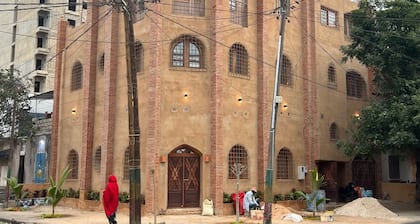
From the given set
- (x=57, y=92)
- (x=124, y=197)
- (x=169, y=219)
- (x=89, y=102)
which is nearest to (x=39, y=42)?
(x=57, y=92)

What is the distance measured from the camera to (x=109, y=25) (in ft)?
83.2

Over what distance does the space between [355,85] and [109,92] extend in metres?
16.8

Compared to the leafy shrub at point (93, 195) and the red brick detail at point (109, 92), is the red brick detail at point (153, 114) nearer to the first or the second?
the red brick detail at point (109, 92)

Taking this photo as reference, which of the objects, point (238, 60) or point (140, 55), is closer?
point (140, 55)

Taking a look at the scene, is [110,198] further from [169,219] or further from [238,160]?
[238,160]

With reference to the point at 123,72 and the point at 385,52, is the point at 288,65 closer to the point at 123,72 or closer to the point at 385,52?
the point at 385,52

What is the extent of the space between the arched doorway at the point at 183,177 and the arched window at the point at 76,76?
9.47 m

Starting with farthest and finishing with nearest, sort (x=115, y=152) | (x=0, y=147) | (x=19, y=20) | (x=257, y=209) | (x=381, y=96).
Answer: (x=19, y=20) < (x=0, y=147) < (x=381, y=96) < (x=115, y=152) < (x=257, y=209)

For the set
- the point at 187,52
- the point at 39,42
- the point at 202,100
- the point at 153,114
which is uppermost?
the point at 39,42

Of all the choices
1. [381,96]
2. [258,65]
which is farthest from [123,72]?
[381,96]

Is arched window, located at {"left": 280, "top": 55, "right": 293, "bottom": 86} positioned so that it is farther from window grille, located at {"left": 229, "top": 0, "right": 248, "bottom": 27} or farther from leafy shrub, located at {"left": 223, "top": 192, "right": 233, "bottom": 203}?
leafy shrub, located at {"left": 223, "top": 192, "right": 233, "bottom": 203}

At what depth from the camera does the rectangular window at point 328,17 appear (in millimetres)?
29703

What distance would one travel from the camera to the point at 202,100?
23188 millimetres

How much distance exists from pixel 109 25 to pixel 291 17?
10.6 meters
